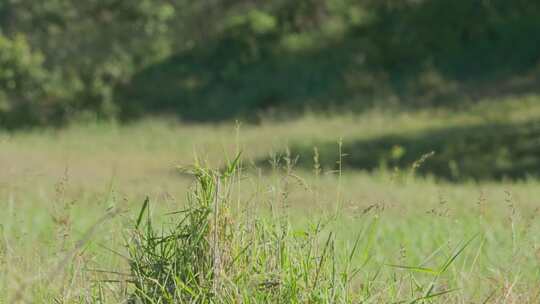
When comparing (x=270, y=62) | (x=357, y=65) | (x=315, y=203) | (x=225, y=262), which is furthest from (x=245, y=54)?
(x=225, y=262)

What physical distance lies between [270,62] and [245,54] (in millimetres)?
767

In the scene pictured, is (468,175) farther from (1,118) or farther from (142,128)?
(1,118)

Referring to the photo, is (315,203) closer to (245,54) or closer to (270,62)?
(270,62)

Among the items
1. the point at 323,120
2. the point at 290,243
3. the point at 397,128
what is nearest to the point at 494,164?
the point at 397,128

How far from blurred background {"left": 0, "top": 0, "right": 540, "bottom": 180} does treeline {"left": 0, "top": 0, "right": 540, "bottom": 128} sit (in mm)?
28

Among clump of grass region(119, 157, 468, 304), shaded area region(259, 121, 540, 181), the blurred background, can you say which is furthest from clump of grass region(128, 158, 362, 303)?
the blurred background

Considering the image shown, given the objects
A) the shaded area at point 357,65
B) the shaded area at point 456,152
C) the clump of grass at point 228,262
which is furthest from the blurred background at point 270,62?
the clump of grass at point 228,262

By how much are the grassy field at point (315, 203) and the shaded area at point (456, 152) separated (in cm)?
3

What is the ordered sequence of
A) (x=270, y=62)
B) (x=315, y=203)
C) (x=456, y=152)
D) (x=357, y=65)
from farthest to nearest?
(x=270, y=62)
(x=357, y=65)
(x=456, y=152)
(x=315, y=203)

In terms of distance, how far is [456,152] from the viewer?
1345 centimetres

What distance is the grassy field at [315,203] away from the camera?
3.33 metres

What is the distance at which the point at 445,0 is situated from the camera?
64.1 ft

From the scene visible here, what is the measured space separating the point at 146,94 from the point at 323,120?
500cm

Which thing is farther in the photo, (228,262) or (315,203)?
(315,203)
